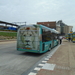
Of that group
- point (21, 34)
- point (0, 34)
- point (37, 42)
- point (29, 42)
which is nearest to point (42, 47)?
point (37, 42)

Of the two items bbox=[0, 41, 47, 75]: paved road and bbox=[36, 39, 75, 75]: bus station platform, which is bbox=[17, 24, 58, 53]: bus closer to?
bbox=[0, 41, 47, 75]: paved road

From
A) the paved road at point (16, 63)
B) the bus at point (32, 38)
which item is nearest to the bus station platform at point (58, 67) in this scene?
the paved road at point (16, 63)

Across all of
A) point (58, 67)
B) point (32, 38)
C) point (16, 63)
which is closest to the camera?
point (58, 67)

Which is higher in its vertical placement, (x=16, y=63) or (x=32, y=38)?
(x=32, y=38)

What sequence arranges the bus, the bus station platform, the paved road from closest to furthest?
the bus station platform → the paved road → the bus

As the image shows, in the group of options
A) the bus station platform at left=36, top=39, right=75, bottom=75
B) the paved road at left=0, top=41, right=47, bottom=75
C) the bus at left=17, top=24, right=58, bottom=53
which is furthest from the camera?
the bus at left=17, top=24, right=58, bottom=53

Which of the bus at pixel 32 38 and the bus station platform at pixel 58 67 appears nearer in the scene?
the bus station platform at pixel 58 67

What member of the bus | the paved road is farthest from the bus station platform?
the bus

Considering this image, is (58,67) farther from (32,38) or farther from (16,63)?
(32,38)

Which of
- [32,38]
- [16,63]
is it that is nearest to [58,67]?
[16,63]

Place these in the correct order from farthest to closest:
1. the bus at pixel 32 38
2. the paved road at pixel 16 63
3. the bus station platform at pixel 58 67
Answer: the bus at pixel 32 38 < the paved road at pixel 16 63 < the bus station platform at pixel 58 67

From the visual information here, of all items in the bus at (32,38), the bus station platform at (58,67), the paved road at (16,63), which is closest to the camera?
the bus station platform at (58,67)

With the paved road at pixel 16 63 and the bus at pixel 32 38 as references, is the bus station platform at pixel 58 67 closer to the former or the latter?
the paved road at pixel 16 63

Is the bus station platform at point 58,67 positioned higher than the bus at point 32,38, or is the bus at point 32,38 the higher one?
the bus at point 32,38
